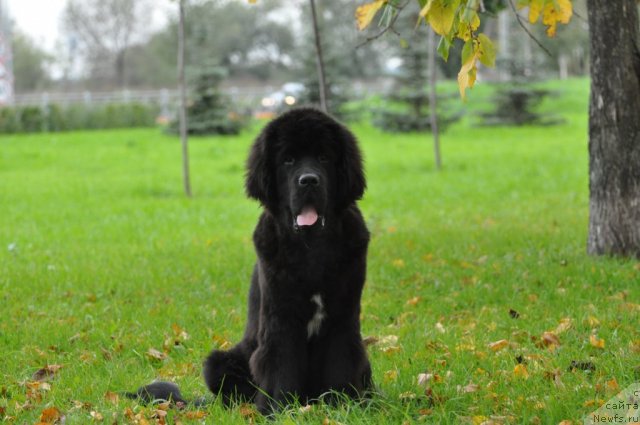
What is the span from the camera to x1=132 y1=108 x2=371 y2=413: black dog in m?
4.58

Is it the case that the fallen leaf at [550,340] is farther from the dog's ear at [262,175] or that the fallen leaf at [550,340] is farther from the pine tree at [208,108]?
the pine tree at [208,108]

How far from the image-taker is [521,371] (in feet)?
16.8

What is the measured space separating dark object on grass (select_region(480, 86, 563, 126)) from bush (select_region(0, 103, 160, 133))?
14.0 meters

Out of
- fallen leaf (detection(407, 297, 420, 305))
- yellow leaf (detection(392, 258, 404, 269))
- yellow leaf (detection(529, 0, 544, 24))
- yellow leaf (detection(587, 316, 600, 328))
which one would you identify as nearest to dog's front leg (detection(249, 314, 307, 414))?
yellow leaf (detection(529, 0, 544, 24))

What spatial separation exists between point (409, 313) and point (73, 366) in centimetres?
276

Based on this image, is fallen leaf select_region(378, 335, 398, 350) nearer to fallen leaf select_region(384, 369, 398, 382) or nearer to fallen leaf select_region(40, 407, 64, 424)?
fallen leaf select_region(384, 369, 398, 382)

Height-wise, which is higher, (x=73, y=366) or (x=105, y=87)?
(x=105, y=87)

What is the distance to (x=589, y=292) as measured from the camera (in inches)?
287

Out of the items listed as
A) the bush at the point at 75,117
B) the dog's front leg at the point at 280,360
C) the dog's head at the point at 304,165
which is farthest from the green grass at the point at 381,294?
the bush at the point at 75,117

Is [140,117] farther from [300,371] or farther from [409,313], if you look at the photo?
[300,371]

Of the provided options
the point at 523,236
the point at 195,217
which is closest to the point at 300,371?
the point at 523,236

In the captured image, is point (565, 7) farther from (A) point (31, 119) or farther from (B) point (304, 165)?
(A) point (31, 119)

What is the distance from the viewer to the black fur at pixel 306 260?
4582 millimetres

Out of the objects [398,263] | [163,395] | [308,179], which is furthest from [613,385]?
[398,263]
